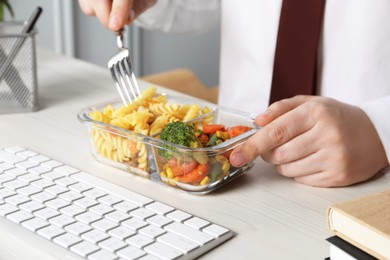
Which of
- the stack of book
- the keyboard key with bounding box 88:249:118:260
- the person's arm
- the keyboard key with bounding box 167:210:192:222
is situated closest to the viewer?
the stack of book

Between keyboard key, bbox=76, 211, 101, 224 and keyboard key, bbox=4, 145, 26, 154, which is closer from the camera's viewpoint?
keyboard key, bbox=76, 211, 101, 224

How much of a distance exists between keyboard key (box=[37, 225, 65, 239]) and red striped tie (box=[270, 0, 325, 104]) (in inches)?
27.6

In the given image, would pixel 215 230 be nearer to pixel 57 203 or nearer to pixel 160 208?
pixel 160 208

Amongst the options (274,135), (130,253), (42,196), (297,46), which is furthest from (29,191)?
(297,46)

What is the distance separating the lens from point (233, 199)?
35.4 inches

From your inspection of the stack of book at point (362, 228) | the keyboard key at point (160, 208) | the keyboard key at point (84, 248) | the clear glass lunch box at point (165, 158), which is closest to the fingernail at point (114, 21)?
the clear glass lunch box at point (165, 158)

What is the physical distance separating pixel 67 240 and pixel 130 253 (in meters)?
0.08

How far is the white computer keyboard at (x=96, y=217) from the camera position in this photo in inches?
28.7

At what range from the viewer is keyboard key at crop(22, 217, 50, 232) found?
0.77 m

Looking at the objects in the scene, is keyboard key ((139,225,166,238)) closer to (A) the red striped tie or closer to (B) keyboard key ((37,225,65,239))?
(B) keyboard key ((37,225,65,239))

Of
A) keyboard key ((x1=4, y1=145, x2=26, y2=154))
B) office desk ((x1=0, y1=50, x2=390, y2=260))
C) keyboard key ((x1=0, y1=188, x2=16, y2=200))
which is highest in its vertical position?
keyboard key ((x1=4, y1=145, x2=26, y2=154))

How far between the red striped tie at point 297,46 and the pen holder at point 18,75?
0.49m

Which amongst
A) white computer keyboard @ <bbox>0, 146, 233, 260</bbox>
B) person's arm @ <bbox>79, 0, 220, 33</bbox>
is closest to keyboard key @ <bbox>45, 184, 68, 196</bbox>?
white computer keyboard @ <bbox>0, 146, 233, 260</bbox>

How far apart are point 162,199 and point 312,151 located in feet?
0.73
